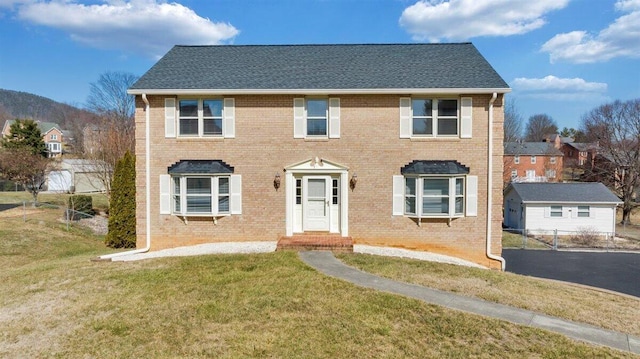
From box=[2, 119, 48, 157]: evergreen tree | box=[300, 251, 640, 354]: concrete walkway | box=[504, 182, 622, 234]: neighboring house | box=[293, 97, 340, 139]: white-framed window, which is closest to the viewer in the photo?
box=[300, 251, 640, 354]: concrete walkway

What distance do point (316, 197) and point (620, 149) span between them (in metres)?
37.5

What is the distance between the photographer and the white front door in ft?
41.9

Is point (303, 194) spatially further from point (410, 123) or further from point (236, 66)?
point (236, 66)

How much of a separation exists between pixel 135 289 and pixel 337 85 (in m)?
8.57

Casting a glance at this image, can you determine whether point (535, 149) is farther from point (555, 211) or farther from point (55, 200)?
point (55, 200)

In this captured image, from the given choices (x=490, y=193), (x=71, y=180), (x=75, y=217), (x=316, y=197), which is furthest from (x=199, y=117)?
(x=71, y=180)

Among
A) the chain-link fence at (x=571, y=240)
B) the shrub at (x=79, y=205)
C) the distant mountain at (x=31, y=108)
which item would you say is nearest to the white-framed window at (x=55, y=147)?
the distant mountain at (x=31, y=108)

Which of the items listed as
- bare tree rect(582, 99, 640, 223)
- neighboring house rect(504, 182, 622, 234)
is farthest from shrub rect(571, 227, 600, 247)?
bare tree rect(582, 99, 640, 223)

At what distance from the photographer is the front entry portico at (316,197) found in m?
12.6

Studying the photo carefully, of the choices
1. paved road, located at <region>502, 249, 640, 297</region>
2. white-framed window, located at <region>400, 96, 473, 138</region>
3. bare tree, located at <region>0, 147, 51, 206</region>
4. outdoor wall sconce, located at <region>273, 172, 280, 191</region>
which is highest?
white-framed window, located at <region>400, 96, 473, 138</region>

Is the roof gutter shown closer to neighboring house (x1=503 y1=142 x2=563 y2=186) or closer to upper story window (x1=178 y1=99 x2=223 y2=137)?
upper story window (x1=178 y1=99 x2=223 y2=137)

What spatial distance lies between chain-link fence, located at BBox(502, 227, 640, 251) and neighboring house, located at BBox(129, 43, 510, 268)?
10962 mm

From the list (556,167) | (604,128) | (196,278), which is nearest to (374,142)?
(196,278)

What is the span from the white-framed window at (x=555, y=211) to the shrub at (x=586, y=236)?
1.64 m
